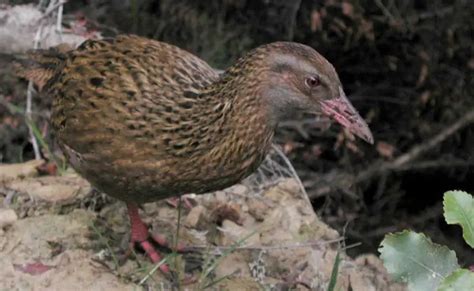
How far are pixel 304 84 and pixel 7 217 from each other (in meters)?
1.76

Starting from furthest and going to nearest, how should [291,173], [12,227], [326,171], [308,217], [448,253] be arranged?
[326,171], [291,173], [308,217], [12,227], [448,253]

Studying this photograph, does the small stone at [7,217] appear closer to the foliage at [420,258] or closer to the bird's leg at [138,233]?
the bird's leg at [138,233]

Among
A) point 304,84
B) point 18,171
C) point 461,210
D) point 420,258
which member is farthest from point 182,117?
point 461,210

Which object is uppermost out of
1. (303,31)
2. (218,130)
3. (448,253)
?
(448,253)

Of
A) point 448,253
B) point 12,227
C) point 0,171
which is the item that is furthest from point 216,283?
point 448,253

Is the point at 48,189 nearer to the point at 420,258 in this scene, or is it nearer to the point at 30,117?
the point at 30,117

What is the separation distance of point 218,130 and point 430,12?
3163mm

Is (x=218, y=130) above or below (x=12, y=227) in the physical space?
above

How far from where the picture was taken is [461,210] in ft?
8.13

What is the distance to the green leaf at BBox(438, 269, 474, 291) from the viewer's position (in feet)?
7.67

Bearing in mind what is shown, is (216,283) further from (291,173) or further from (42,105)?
(42,105)

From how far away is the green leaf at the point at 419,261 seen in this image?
2.58 metres

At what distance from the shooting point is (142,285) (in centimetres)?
445

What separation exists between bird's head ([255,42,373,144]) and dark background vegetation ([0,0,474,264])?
263 cm
